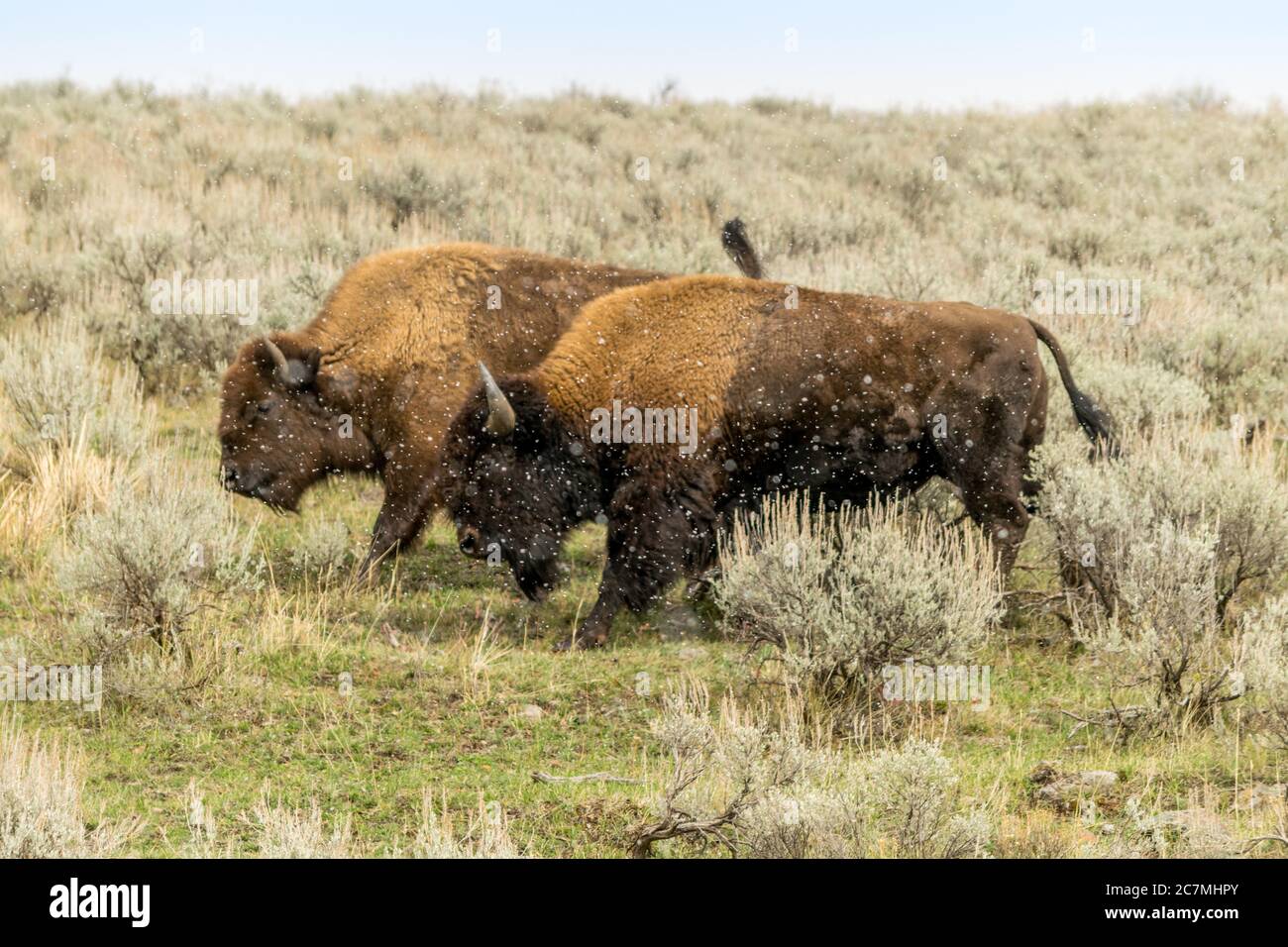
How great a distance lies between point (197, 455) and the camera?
32.3 ft

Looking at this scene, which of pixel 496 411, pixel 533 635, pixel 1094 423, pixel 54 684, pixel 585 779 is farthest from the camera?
pixel 1094 423

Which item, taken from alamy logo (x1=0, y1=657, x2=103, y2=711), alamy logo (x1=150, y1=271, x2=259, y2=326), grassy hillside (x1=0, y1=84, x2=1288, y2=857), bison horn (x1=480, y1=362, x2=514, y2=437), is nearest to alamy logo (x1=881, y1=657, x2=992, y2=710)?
grassy hillside (x1=0, y1=84, x2=1288, y2=857)

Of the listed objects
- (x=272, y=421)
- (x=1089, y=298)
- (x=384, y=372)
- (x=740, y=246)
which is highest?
(x=740, y=246)

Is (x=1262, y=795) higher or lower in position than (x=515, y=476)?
lower

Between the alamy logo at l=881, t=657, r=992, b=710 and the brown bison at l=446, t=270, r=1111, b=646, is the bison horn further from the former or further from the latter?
the alamy logo at l=881, t=657, r=992, b=710

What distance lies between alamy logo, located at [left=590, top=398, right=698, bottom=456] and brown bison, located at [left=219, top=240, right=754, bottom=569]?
109 centimetres

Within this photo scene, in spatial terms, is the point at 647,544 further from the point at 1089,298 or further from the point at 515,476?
the point at 1089,298

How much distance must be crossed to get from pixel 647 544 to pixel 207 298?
5978 millimetres

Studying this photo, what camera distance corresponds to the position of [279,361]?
313 inches

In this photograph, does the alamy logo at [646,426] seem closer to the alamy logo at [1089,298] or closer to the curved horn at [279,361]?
the curved horn at [279,361]
